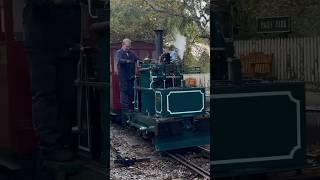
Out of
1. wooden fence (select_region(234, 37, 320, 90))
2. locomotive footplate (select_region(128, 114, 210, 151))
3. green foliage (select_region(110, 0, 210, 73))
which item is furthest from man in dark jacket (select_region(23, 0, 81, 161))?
wooden fence (select_region(234, 37, 320, 90))

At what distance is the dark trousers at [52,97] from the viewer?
2.39 metres

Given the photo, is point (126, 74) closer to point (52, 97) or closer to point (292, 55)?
point (52, 97)

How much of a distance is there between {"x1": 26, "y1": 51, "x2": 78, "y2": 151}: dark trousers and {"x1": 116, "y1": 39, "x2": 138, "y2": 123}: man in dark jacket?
20cm

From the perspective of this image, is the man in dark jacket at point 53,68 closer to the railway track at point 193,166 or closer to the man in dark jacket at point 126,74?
the man in dark jacket at point 126,74

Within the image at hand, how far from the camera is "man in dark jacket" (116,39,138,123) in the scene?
2295 millimetres

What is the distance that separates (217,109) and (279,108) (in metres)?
0.31

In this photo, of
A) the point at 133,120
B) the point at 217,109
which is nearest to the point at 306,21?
the point at 217,109

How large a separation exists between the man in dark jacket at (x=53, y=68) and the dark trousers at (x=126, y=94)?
0.71 ft

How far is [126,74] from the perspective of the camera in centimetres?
236

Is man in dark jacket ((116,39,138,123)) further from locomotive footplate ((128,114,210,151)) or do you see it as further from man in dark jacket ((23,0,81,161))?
man in dark jacket ((23,0,81,161))

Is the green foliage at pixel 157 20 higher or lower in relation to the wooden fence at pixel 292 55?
higher

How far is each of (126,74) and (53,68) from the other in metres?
0.32

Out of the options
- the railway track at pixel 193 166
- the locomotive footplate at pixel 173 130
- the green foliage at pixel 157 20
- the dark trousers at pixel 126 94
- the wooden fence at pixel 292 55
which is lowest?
the railway track at pixel 193 166

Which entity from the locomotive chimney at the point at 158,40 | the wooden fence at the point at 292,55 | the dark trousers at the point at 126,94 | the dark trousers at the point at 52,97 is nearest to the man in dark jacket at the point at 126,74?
the dark trousers at the point at 126,94
